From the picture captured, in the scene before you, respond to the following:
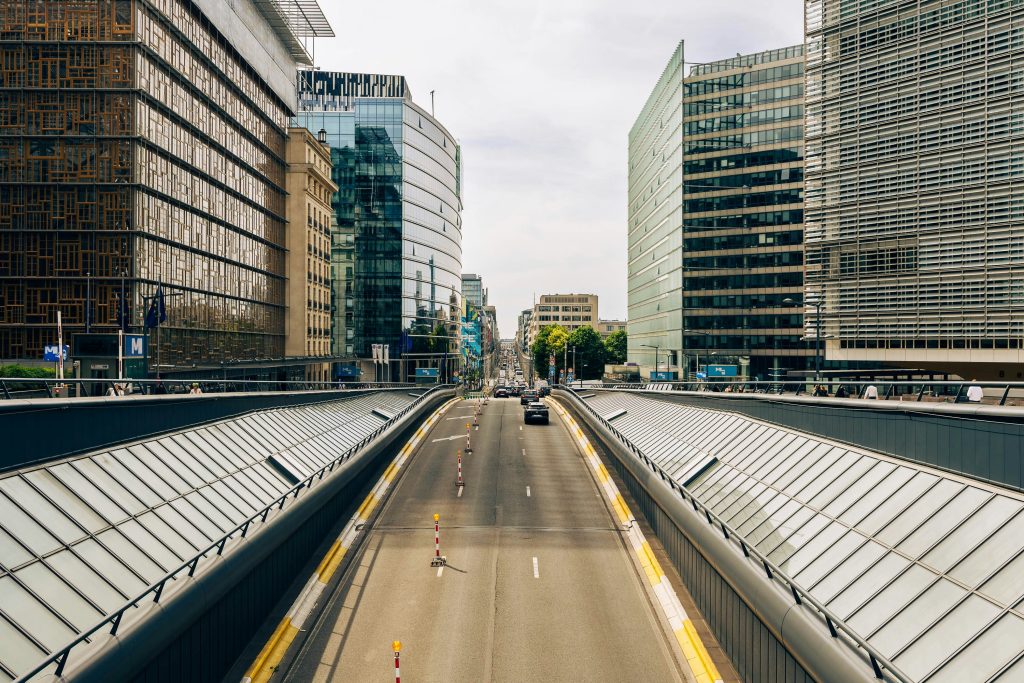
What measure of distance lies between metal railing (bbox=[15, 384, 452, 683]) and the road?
10.6 feet

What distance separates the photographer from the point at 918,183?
51.8 metres

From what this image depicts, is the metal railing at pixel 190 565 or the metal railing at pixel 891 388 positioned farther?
the metal railing at pixel 891 388

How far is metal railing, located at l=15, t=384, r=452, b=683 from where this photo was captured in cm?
943

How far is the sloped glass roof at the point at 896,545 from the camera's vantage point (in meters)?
9.70

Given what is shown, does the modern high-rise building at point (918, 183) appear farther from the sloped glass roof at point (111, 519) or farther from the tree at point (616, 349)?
the tree at point (616, 349)

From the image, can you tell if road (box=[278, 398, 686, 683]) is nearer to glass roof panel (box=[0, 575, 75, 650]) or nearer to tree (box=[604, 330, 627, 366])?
glass roof panel (box=[0, 575, 75, 650])

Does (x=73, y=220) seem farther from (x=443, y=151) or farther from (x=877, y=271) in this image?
(x=443, y=151)

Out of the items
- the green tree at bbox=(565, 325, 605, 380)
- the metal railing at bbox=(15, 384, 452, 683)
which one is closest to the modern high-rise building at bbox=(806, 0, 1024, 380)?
the metal railing at bbox=(15, 384, 452, 683)

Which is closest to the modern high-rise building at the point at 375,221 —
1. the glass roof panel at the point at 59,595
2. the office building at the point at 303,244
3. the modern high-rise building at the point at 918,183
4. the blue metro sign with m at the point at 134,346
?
the office building at the point at 303,244

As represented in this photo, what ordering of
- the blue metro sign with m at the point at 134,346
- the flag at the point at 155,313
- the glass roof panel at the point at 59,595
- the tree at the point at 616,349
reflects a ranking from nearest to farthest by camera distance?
the glass roof panel at the point at 59,595 → the blue metro sign with m at the point at 134,346 → the flag at the point at 155,313 → the tree at the point at 616,349

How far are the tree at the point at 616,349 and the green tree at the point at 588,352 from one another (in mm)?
15606

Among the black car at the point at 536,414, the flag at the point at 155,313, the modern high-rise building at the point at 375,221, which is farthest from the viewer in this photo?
the modern high-rise building at the point at 375,221

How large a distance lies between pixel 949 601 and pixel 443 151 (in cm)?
13436

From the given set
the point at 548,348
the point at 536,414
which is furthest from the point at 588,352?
the point at 536,414
